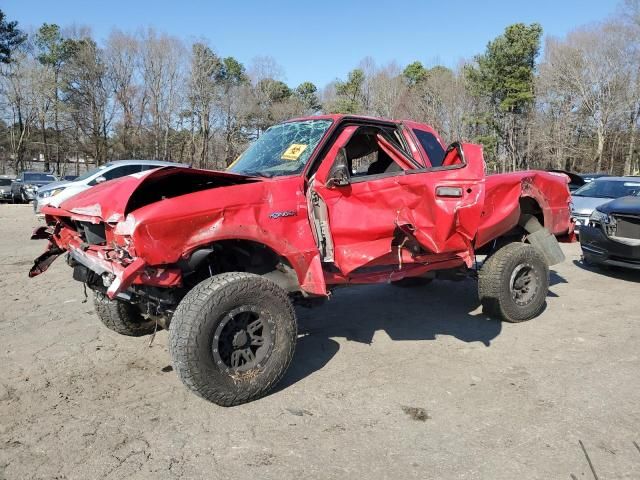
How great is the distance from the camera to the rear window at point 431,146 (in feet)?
16.3

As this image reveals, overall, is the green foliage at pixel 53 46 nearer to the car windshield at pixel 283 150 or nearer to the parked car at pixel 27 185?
the parked car at pixel 27 185

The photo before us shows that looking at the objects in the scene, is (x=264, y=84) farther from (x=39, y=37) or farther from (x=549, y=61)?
(x=549, y=61)

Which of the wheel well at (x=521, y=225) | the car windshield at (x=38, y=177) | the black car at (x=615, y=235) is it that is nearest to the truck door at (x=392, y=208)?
the wheel well at (x=521, y=225)

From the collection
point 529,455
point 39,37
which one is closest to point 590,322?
point 529,455

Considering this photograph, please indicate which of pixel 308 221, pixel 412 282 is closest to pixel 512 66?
pixel 412 282

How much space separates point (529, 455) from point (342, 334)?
7.77 feet

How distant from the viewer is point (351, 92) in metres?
46.9

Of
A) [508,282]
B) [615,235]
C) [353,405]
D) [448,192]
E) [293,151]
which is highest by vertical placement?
→ [293,151]

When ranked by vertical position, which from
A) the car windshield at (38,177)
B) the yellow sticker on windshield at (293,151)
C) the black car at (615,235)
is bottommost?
the black car at (615,235)

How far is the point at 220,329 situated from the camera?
333cm

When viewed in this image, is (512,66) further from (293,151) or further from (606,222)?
(293,151)

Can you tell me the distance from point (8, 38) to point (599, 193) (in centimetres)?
4892

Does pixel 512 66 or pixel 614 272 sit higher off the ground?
pixel 512 66

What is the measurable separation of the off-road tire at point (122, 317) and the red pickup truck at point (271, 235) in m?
0.01
